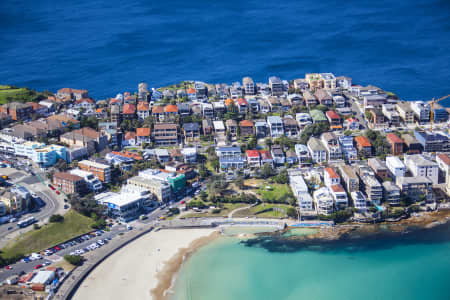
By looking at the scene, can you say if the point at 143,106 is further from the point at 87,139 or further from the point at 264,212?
the point at 264,212

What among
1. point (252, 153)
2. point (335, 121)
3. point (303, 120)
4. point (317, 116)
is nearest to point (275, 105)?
point (303, 120)

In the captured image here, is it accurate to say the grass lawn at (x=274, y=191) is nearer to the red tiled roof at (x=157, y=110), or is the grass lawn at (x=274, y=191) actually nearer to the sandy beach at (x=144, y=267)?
the sandy beach at (x=144, y=267)

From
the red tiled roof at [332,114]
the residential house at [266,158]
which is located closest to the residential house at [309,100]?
the red tiled roof at [332,114]

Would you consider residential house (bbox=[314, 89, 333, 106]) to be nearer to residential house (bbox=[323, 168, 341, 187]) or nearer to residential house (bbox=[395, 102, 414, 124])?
residential house (bbox=[395, 102, 414, 124])

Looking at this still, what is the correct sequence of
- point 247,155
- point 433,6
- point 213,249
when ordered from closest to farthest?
1. point 213,249
2. point 247,155
3. point 433,6

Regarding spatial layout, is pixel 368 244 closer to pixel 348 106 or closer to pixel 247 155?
pixel 247 155

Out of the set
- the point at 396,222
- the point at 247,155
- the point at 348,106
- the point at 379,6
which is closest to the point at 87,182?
the point at 247,155
